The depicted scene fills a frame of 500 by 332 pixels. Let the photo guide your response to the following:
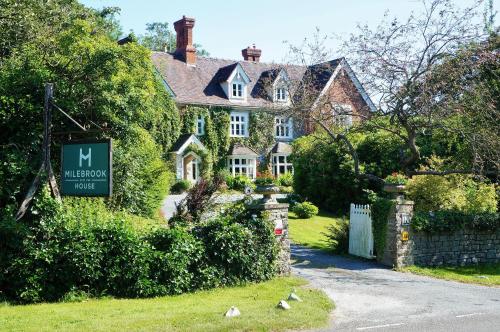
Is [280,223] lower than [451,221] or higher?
higher

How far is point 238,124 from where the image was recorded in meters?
40.4

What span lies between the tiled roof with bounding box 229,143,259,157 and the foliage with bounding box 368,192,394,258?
23.4 meters

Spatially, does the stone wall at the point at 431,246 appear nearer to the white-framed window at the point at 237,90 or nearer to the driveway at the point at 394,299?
the driveway at the point at 394,299

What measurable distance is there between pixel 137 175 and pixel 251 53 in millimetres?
30620

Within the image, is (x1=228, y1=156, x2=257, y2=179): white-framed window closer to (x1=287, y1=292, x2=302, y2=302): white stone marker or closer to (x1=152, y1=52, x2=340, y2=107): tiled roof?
(x1=152, y1=52, x2=340, y2=107): tiled roof

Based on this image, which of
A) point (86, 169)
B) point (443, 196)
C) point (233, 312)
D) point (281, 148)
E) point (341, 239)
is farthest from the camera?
point (281, 148)

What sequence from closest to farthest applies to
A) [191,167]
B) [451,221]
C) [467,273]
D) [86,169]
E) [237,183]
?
[86,169] < [467,273] < [451,221] < [237,183] < [191,167]

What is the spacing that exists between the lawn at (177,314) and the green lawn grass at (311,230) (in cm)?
803

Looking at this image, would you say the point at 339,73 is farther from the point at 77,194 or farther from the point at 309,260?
the point at 77,194

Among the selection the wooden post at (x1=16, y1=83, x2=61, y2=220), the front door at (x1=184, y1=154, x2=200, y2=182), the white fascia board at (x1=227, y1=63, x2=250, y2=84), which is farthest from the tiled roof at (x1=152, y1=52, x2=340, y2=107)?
the wooden post at (x1=16, y1=83, x2=61, y2=220)

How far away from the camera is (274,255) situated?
12.7 metres

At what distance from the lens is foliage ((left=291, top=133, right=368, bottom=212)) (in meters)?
25.3

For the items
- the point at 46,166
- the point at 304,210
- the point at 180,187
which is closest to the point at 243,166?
the point at 180,187

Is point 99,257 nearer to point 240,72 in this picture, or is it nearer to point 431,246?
point 431,246
